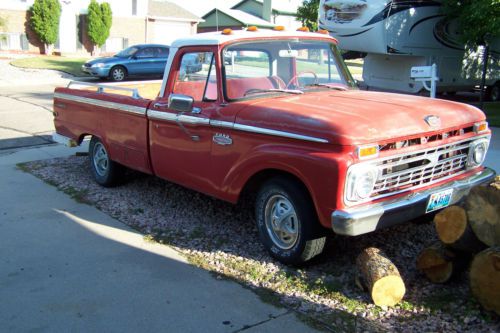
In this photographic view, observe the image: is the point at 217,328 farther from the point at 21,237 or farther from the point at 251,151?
the point at 21,237

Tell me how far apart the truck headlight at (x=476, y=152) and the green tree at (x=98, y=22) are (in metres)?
32.0

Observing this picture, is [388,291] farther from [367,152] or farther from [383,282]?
[367,152]

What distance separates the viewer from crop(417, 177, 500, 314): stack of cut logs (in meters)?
3.62

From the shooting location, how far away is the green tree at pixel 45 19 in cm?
3148

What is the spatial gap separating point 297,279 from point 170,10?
3953 centimetres

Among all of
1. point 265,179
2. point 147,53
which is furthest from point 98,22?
point 265,179

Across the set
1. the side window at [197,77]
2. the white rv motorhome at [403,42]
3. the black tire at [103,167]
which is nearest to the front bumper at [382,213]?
the side window at [197,77]

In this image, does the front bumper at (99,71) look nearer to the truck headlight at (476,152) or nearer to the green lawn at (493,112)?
the green lawn at (493,112)

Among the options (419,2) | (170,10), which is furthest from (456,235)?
(170,10)

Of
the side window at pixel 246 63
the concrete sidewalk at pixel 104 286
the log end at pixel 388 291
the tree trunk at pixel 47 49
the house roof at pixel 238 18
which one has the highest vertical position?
the house roof at pixel 238 18

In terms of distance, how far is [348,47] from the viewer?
15219 millimetres

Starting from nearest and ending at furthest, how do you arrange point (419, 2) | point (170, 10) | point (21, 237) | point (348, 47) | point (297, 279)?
point (297, 279) → point (21, 237) → point (419, 2) → point (348, 47) → point (170, 10)

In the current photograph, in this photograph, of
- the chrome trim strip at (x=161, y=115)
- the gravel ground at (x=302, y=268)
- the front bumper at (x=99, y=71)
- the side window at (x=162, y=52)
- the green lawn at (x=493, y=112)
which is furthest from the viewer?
the side window at (x=162, y=52)

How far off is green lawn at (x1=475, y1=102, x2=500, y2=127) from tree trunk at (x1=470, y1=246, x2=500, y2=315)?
29.6 feet
